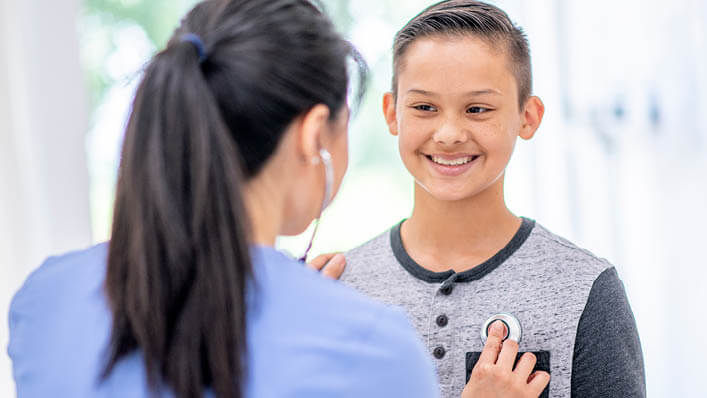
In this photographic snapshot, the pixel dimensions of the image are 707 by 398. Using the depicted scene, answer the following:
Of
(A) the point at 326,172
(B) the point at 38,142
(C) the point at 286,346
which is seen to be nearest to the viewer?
(C) the point at 286,346

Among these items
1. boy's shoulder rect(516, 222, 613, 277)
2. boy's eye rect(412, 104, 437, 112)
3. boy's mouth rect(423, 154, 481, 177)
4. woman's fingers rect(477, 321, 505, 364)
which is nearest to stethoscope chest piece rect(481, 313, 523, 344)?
woman's fingers rect(477, 321, 505, 364)

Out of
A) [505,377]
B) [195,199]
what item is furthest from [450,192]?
[195,199]

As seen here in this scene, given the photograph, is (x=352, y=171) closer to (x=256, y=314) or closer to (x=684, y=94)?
(x=684, y=94)

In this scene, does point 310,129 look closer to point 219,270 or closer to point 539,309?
point 219,270

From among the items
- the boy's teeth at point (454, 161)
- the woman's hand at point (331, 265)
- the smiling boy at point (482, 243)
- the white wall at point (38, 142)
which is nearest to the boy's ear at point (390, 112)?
the smiling boy at point (482, 243)

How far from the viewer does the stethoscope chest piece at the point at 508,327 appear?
1084mm

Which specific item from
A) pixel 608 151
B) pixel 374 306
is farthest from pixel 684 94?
pixel 374 306

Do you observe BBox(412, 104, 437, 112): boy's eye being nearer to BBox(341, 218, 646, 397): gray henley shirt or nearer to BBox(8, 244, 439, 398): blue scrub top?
BBox(341, 218, 646, 397): gray henley shirt

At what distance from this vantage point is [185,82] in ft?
2.23

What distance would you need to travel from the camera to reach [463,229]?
3.94 ft

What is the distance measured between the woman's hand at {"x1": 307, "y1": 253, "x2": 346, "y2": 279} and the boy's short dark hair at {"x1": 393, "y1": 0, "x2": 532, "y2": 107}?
0.98 feet

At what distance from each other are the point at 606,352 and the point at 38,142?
4.84ft

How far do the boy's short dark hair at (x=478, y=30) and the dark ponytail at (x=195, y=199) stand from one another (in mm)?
481

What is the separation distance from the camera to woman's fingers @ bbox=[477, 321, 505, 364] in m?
1.03
